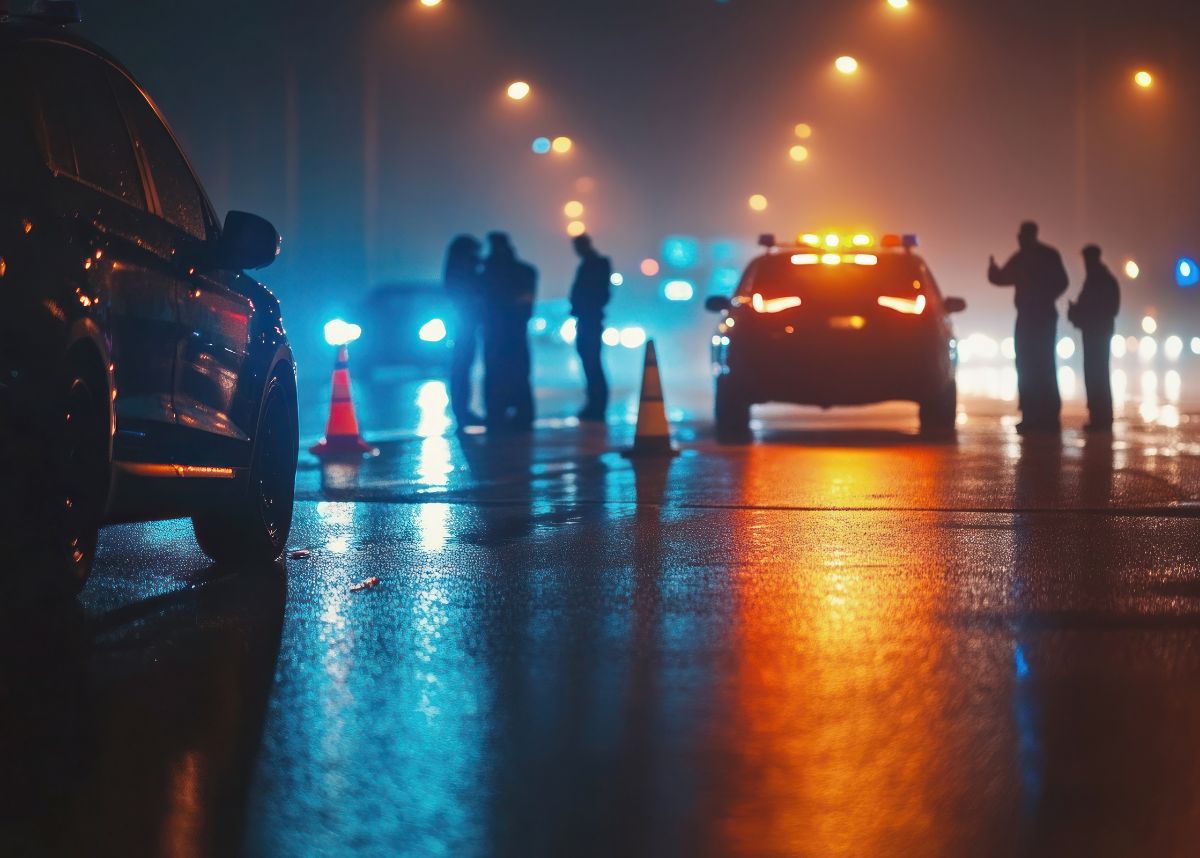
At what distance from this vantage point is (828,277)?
17609 mm

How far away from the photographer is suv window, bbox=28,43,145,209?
614 cm

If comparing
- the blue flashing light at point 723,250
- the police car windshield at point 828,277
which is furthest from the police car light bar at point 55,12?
the blue flashing light at point 723,250

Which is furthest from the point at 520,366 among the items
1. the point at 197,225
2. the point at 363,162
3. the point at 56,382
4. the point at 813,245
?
the point at 363,162

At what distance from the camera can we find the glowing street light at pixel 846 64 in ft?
Answer: 132

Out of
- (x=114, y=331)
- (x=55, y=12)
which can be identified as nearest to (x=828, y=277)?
(x=55, y=12)

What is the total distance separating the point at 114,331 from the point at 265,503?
2.00 meters

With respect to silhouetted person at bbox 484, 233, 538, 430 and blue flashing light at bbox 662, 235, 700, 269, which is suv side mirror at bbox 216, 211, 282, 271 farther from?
blue flashing light at bbox 662, 235, 700, 269

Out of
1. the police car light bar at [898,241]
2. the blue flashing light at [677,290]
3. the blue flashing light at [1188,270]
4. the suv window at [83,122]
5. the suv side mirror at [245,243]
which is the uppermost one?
the blue flashing light at [677,290]

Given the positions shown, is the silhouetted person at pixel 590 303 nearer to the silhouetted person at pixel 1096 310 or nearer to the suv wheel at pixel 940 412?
the suv wheel at pixel 940 412

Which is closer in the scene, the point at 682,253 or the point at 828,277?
the point at 828,277

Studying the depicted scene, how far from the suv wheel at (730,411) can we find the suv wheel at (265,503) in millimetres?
9185

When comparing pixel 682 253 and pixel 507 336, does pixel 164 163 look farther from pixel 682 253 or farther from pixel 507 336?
pixel 682 253

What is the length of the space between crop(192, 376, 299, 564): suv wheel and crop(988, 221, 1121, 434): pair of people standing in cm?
1148

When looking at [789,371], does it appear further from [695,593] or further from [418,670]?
[418,670]
